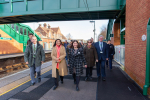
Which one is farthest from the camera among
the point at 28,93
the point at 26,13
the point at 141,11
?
the point at 26,13

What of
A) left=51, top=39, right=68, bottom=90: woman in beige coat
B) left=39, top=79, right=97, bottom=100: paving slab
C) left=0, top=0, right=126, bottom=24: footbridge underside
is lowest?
left=39, top=79, right=97, bottom=100: paving slab

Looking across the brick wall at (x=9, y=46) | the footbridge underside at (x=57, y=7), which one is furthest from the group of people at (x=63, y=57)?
the brick wall at (x=9, y=46)

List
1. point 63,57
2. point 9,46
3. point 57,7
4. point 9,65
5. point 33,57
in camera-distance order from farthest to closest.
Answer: point 9,46 → point 57,7 → point 9,65 → point 33,57 → point 63,57

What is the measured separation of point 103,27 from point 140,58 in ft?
180

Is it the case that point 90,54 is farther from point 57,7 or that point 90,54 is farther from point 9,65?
point 9,65

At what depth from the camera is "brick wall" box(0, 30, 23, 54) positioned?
2098 cm

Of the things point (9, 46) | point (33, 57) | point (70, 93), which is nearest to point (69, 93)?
point (70, 93)

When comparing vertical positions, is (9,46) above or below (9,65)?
above

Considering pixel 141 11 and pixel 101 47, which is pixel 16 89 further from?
pixel 141 11

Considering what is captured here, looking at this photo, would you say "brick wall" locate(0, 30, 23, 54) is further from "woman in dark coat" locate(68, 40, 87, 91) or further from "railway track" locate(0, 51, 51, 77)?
"woman in dark coat" locate(68, 40, 87, 91)

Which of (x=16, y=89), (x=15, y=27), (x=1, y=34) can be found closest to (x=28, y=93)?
(x=16, y=89)

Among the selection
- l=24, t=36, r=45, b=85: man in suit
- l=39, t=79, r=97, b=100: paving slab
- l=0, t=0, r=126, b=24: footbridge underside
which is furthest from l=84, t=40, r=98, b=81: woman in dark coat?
l=0, t=0, r=126, b=24: footbridge underside

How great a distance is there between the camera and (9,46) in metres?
22.7

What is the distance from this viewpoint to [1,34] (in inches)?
827
